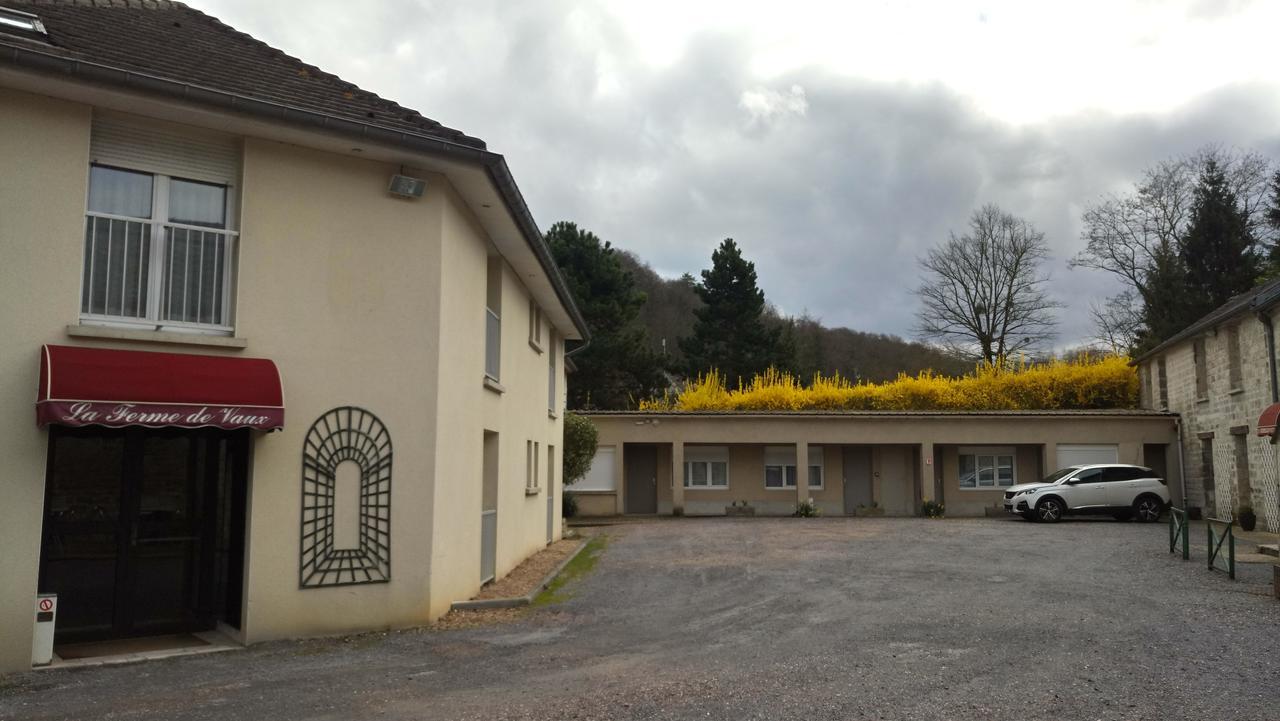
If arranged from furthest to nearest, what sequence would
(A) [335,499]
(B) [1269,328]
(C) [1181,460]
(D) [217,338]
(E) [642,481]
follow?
(E) [642,481] → (C) [1181,460] → (B) [1269,328] → (A) [335,499] → (D) [217,338]

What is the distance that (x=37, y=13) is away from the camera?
9578 mm

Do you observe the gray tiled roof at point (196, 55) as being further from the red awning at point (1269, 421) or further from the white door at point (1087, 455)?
the white door at point (1087, 455)

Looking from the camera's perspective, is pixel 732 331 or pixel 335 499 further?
pixel 732 331

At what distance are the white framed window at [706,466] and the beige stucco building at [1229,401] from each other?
14705 mm

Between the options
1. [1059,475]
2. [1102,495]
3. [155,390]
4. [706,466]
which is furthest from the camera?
[706,466]

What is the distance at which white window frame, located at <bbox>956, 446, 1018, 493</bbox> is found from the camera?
3209 centimetres

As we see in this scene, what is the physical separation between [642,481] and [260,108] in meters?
25.4

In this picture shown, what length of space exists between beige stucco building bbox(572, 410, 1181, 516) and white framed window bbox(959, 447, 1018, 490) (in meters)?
0.03

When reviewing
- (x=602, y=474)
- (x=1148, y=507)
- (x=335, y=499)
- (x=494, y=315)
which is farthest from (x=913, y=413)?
(x=335, y=499)

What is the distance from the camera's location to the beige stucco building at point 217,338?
325 inches

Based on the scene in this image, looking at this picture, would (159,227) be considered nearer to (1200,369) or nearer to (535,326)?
(535,326)

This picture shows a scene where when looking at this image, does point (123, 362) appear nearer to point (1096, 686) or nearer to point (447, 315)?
point (447, 315)

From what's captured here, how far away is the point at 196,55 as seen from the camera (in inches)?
388

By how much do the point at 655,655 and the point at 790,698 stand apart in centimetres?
200
